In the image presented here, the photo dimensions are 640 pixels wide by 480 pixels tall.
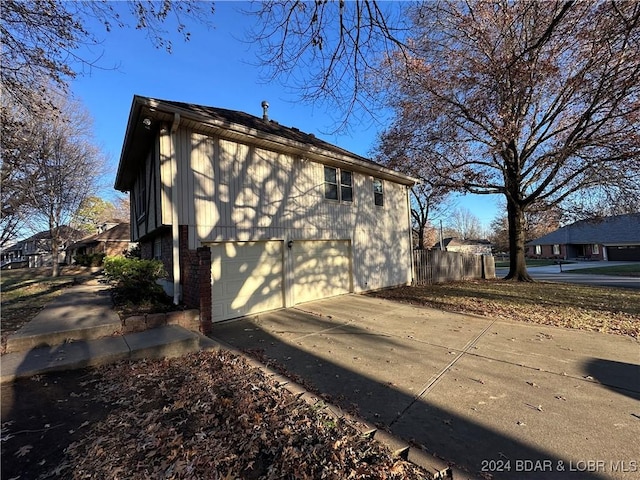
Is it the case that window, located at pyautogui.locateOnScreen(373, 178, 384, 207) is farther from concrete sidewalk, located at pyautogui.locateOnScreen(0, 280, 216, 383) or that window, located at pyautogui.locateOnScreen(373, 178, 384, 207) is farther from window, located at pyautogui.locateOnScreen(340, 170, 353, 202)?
concrete sidewalk, located at pyautogui.locateOnScreen(0, 280, 216, 383)

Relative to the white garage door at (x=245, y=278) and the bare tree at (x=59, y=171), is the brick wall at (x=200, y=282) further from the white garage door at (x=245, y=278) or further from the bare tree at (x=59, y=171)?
the bare tree at (x=59, y=171)

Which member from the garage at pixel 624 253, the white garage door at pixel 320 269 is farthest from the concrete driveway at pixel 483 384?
the garage at pixel 624 253

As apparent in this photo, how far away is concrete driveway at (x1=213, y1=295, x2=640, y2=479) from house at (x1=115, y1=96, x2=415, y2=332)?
1297 millimetres

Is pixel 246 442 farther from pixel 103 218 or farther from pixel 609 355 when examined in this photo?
pixel 103 218

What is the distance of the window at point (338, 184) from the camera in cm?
995

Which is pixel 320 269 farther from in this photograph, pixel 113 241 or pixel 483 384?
pixel 113 241

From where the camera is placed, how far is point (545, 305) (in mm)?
8781

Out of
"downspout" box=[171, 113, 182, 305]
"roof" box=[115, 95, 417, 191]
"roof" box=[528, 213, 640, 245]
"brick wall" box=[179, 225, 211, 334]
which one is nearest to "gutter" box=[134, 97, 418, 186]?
"roof" box=[115, 95, 417, 191]

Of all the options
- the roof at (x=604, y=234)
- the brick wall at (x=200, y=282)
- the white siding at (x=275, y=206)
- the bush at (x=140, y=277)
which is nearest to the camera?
the brick wall at (x=200, y=282)

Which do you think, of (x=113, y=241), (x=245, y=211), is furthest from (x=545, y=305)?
(x=113, y=241)

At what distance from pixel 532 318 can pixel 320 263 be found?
572 cm

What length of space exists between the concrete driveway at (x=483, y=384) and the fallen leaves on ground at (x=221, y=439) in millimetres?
673

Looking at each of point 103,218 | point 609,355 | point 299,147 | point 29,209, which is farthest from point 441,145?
point 103,218

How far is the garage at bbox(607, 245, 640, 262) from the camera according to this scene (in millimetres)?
37531
